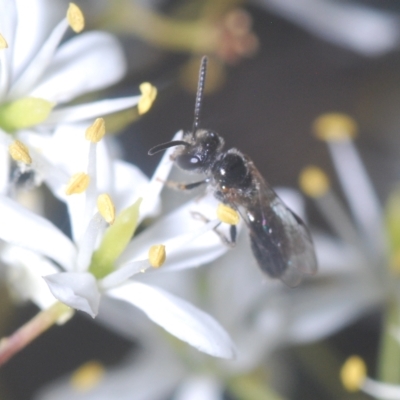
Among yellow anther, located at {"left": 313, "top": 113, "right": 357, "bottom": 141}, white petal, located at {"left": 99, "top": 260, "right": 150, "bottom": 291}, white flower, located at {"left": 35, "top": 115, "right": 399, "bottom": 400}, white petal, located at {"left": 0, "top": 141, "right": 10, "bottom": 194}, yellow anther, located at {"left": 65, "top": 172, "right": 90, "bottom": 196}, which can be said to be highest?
white petal, located at {"left": 0, "top": 141, "right": 10, "bottom": 194}

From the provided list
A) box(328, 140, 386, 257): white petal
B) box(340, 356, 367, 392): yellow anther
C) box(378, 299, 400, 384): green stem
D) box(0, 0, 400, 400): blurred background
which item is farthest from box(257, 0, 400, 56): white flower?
box(340, 356, 367, 392): yellow anther

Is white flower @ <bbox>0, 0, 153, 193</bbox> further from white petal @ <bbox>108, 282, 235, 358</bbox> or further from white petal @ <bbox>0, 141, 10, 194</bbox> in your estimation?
Answer: white petal @ <bbox>108, 282, 235, 358</bbox>

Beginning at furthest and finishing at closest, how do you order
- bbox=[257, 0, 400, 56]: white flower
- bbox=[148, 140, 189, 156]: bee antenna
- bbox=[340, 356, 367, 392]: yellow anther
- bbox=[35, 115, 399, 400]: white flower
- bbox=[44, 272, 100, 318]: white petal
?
bbox=[257, 0, 400, 56]: white flower → bbox=[35, 115, 399, 400]: white flower → bbox=[340, 356, 367, 392]: yellow anther → bbox=[148, 140, 189, 156]: bee antenna → bbox=[44, 272, 100, 318]: white petal

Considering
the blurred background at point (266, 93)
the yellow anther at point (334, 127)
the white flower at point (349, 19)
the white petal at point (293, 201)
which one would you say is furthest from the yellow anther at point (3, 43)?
the white flower at point (349, 19)

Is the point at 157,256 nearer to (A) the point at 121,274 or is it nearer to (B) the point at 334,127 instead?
(A) the point at 121,274

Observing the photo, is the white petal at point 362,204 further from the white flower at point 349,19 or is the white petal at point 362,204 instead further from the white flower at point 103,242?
→ the white flower at point 103,242

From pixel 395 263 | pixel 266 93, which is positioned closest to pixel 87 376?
pixel 395 263
